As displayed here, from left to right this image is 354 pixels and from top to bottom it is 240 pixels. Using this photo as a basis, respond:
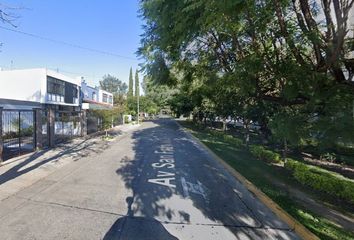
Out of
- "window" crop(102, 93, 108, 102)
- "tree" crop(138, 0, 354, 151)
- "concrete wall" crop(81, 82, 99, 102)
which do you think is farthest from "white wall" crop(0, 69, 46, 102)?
"window" crop(102, 93, 108, 102)

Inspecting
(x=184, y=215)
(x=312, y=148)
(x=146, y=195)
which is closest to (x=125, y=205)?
(x=146, y=195)

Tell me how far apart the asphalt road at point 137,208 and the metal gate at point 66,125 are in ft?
32.2

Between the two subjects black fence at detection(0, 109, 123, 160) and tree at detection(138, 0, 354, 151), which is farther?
black fence at detection(0, 109, 123, 160)

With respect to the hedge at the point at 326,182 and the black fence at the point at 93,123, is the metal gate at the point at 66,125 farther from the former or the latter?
the hedge at the point at 326,182

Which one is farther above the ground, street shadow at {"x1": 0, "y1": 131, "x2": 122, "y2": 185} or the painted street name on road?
street shadow at {"x1": 0, "y1": 131, "x2": 122, "y2": 185}

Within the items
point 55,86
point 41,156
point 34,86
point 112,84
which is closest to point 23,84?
point 34,86

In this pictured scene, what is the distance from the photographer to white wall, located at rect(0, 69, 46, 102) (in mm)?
33719

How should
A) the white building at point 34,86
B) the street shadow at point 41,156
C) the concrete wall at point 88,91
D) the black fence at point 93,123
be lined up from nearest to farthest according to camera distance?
the street shadow at point 41,156 → the black fence at point 93,123 → the white building at point 34,86 → the concrete wall at point 88,91

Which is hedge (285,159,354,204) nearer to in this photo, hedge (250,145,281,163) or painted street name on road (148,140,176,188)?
hedge (250,145,281,163)

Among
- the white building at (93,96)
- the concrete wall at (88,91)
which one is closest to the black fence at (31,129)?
the white building at (93,96)

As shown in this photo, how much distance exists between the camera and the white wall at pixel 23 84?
33.7m

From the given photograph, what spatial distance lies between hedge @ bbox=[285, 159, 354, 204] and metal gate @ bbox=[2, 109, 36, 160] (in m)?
10.9

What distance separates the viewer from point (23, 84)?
112 ft

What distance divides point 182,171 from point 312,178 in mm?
4189
